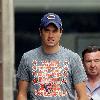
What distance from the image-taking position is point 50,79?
5.28 metres

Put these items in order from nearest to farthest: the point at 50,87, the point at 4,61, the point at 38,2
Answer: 1. the point at 50,87
2. the point at 4,61
3. the point at 38,2

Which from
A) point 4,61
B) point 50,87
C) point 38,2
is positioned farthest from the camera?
point 38,2

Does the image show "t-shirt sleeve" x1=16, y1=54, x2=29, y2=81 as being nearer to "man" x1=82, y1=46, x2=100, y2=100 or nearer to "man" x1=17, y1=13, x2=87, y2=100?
"man" x1=17, y1=13, x2=87, y2=100

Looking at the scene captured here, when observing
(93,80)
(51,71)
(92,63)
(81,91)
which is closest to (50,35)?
(51,71)

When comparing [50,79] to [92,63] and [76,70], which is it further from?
[92,63]

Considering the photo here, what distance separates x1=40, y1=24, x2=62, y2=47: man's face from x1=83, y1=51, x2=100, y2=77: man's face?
0.75m

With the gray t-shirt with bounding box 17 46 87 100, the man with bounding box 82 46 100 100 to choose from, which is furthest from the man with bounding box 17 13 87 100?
the man with bounding box 82 46 100 100

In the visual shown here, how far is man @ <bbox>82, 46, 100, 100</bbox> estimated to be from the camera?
19.6 ft

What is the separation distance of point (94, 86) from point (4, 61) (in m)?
0.89

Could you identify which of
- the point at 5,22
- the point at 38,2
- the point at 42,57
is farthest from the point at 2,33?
the point at 38,2

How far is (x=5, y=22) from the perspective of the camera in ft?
19.4

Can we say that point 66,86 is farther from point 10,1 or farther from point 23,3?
point 23,3

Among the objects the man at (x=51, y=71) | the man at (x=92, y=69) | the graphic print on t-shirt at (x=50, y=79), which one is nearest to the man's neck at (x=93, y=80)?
the man at (x=92, y=69)

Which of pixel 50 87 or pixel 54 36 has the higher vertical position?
pixel 54 36
